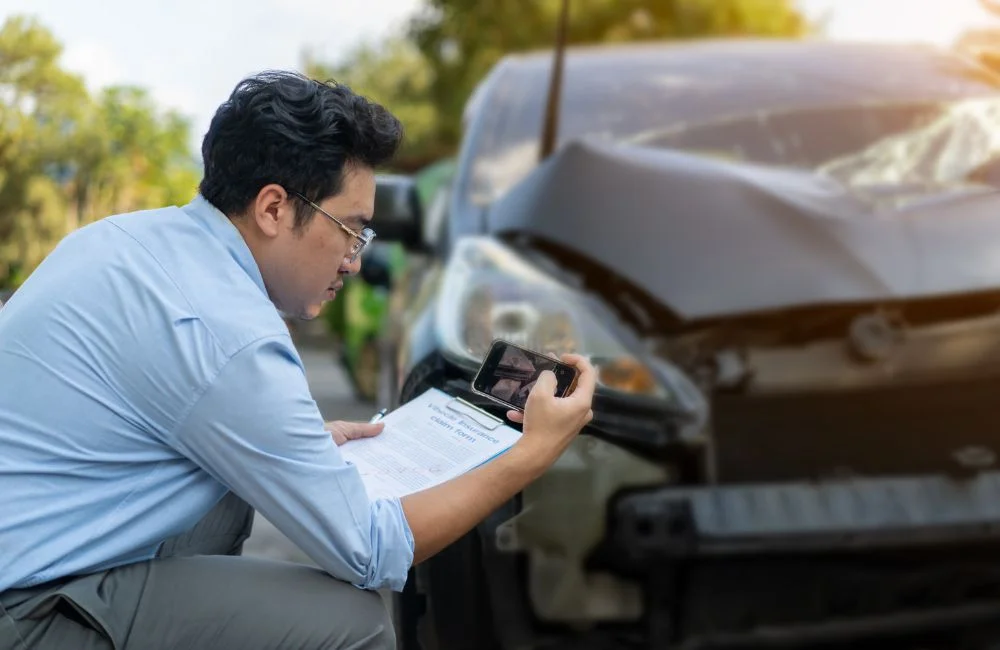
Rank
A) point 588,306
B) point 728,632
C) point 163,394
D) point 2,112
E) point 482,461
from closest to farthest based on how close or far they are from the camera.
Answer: point 163,394, point 482,461, point 728,632, point 588,306, point 2,112

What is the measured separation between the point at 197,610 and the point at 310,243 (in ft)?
1.58

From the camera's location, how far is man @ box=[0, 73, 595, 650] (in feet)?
5.10

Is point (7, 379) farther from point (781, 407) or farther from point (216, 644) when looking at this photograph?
point (781, 407)

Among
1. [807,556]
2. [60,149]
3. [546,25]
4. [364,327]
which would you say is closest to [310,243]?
[807,556]

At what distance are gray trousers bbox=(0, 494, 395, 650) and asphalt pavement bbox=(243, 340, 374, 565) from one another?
0.81 ft

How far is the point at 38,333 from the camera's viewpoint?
1.60 metres

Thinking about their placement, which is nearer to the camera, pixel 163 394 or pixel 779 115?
pixel 163 394

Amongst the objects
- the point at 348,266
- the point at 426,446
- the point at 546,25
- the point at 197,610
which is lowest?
the point at 546,25

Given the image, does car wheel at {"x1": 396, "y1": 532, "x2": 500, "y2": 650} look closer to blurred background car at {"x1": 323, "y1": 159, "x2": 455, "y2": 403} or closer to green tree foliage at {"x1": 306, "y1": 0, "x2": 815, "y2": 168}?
blurred background car at {"x1": 323, "y1": 159, "x2": 455, "y2": 403}

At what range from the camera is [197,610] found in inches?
65.0

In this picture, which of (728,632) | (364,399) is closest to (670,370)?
(728,632)

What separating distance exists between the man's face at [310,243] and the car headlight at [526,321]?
1.28 feet

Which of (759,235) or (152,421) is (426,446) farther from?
(759,235)

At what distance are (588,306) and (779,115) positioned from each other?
1155 millimetres
